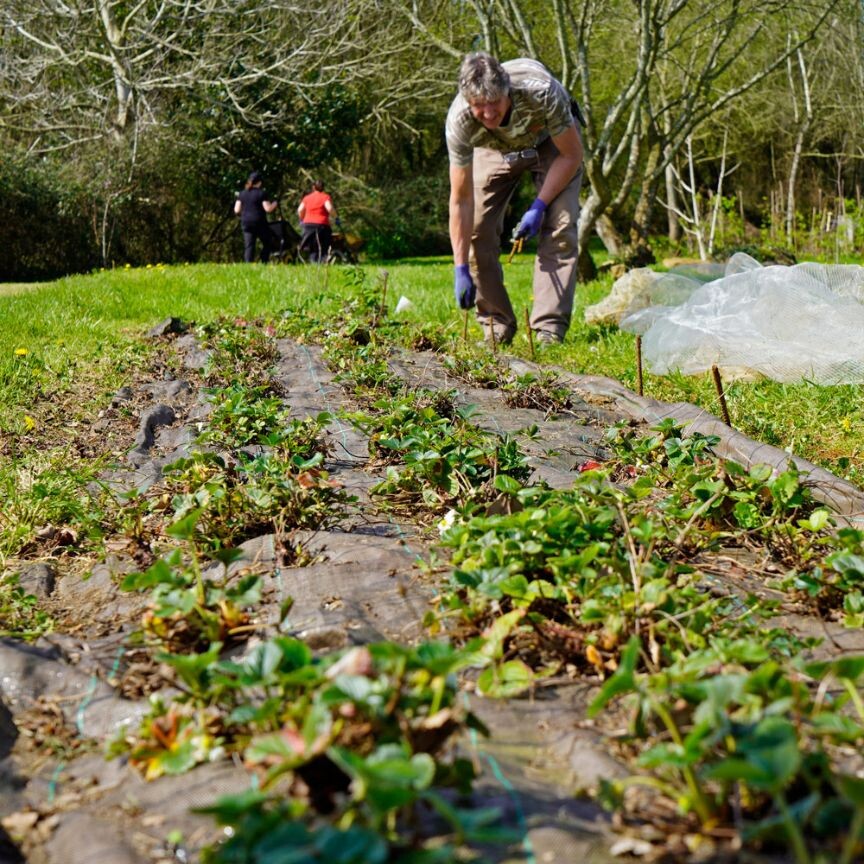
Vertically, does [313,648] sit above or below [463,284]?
below

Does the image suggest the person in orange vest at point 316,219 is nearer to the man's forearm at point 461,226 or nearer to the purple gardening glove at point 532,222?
the man's forearm at point 461,226

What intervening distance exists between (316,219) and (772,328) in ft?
32.2

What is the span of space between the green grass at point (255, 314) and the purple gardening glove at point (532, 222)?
26.5 inches

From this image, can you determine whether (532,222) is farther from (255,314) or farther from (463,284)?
(255,314)

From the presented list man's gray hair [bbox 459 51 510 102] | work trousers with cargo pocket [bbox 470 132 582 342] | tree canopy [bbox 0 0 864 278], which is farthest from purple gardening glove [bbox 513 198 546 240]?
tree canopy [bbox 0 0 864 278]

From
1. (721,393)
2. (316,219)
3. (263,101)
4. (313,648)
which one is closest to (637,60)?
(316,219)

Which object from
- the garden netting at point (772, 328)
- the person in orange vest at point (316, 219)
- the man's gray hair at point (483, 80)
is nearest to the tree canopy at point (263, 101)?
the person in orange vest at point (316, 219)

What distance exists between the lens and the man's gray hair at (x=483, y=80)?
4742 mm

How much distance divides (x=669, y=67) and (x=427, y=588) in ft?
62.3

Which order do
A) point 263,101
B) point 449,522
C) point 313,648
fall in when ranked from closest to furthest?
point 313,648, point 449,522, point 263,101

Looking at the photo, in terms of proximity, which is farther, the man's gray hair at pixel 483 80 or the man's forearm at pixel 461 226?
the man's forearm at pixel 461 226

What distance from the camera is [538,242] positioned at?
588 cm

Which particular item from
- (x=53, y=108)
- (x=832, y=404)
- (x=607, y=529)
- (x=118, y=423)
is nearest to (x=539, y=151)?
(x=832, y=404)

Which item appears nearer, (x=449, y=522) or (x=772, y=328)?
(x=449, y=522)
